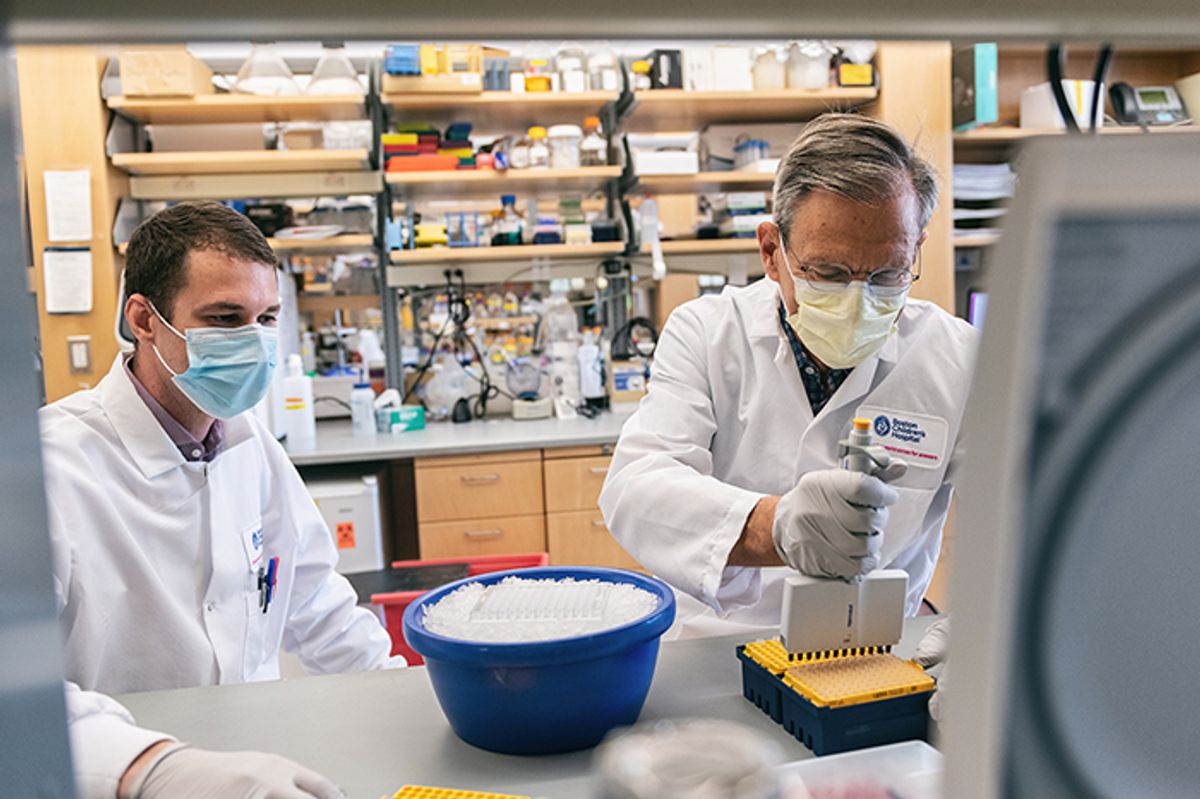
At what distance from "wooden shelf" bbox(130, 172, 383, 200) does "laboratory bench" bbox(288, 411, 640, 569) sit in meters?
1.15

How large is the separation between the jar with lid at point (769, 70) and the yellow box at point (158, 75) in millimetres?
2189

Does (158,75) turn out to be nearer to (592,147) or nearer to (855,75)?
(592,147)

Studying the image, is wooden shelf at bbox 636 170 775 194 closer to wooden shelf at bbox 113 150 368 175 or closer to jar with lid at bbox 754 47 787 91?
jar with lid at bbox 754 47 787 91

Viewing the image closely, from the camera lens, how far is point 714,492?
134 centimetres

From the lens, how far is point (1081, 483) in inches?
11.0

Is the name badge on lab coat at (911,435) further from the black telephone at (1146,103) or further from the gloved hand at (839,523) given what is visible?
the black telephone at (1146,103)

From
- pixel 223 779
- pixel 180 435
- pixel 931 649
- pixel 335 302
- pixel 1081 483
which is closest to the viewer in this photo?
pixel 1081 483

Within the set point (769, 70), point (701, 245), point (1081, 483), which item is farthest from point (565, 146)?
point (1081, 483)

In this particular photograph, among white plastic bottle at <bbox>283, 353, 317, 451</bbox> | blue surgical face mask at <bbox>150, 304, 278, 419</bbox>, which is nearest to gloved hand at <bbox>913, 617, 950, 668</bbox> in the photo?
blue surgical face mask at <bbox>150, 304, 278, 419</bbox>

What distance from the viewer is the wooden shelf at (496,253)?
3621 millimetres

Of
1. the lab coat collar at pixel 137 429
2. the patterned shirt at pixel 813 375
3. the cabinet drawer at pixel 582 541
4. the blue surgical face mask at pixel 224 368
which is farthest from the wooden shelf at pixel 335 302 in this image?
the patterned shirt at pixel 813 375

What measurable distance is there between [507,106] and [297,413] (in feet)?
4.76

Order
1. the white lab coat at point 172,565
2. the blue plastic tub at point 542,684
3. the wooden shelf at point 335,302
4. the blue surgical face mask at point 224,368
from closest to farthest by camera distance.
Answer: the blue plastic tub at point 542,684, the white lab coat at point 172,565, the blue surgical face mask at point 224,368, the wooden shelf at point 335,302

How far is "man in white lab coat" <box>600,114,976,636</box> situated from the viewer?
1.38 meters
